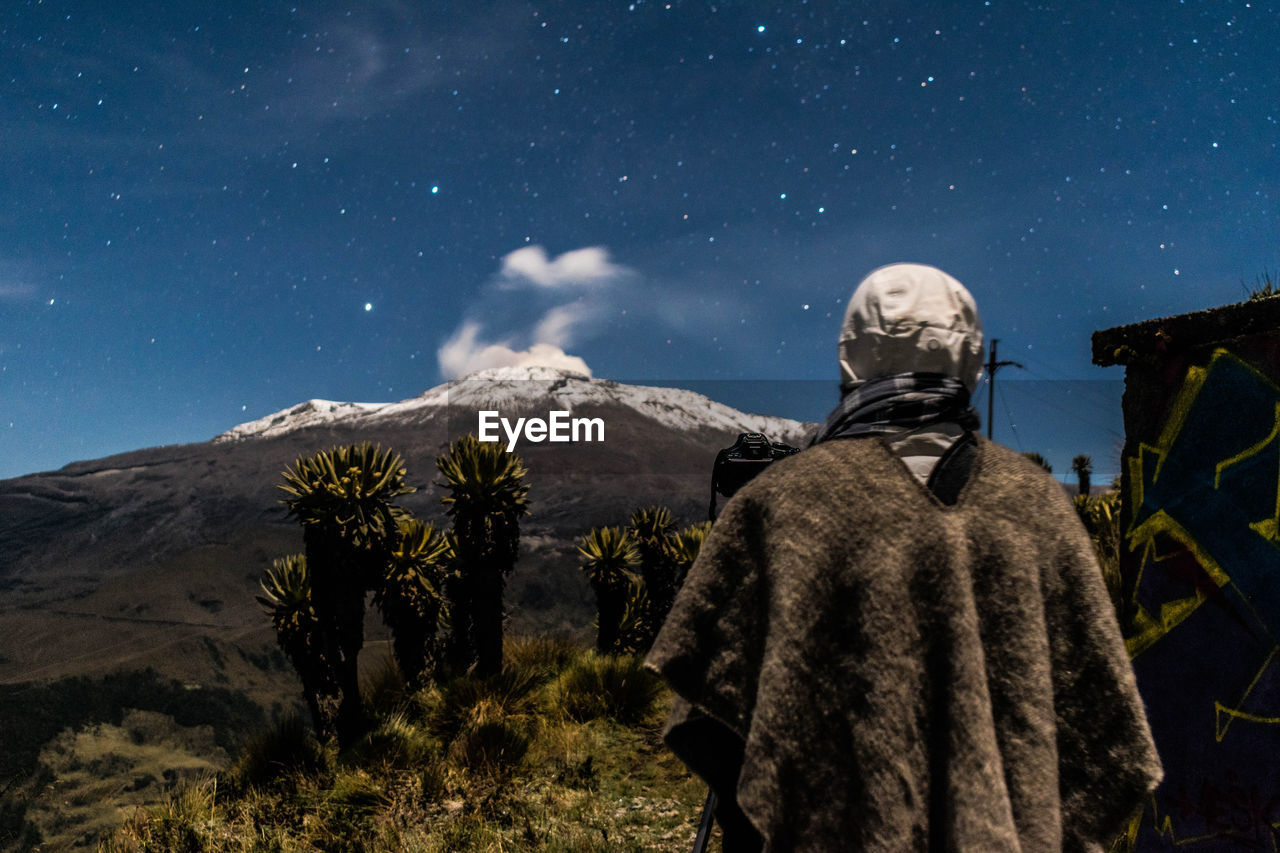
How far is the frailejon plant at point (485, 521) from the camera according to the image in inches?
376

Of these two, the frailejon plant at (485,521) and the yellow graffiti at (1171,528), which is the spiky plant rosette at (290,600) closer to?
the frailejon plant at (485,521)

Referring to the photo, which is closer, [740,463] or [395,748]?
[740,463]

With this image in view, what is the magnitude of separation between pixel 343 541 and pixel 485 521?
86.8 inches

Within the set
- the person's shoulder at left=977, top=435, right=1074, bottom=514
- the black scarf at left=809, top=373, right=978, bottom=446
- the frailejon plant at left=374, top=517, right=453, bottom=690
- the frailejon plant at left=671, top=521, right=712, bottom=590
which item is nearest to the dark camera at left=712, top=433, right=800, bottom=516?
the black scarf at left=809, top=373, right=978, bottom=446

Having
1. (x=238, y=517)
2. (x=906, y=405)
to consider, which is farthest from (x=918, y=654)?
(x=238, y=517)

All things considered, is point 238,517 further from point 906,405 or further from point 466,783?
point 906,405

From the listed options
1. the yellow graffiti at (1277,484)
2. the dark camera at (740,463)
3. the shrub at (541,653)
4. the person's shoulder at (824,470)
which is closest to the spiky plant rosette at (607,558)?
the shrub at (541,653)

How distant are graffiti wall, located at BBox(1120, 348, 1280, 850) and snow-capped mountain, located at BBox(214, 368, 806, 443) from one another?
130446 mm

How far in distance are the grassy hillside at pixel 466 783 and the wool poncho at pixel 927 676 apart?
4.68m

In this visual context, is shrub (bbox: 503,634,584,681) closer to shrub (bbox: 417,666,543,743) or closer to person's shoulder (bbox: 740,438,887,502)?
shrub (bbox: 417,666,543,743)

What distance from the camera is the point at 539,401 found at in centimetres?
14825

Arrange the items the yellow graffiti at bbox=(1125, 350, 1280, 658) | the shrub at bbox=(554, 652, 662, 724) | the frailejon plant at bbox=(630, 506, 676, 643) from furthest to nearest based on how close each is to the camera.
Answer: the frailejon plant at bbox=(630, 506, 676, 643)
the shrub at bbox=(554, 652, 662, 724)
the yellow graffiti at bbox=(1125, 350, 1280, 658)

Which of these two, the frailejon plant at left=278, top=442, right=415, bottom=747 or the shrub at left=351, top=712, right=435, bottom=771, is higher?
the frailejon plant at left=278, top=442, right=415, bottom=747

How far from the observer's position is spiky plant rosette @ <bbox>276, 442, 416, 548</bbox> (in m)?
8.01
